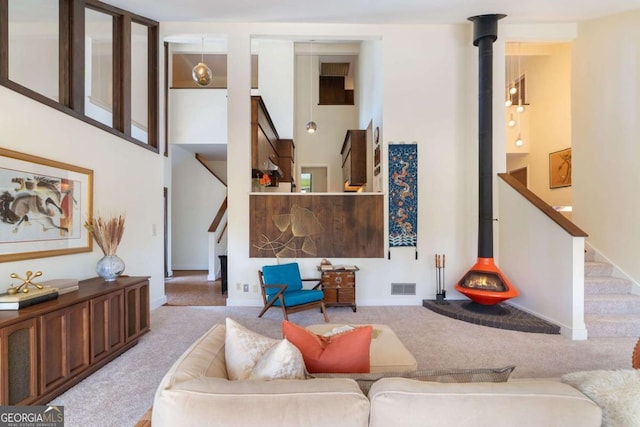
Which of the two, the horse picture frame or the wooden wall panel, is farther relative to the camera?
the wooden wall panel

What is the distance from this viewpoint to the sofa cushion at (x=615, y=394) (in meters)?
0.91

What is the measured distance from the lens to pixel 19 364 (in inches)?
74.3

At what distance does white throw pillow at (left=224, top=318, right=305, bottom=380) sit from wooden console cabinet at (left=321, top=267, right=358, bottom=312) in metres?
2.88

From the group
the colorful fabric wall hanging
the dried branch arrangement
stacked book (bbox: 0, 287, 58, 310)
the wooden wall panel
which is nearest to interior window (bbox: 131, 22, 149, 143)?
the dried branch arrangement

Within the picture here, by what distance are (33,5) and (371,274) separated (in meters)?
4.84

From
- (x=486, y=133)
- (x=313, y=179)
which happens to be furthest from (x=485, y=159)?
(x=313, y=179)

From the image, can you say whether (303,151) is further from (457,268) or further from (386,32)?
(457,268)

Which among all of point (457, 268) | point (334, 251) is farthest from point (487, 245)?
point (334, 251)

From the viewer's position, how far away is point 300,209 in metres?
4.52

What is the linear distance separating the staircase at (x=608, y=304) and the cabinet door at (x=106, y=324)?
191 inches

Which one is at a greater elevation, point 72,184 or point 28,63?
point 28,63

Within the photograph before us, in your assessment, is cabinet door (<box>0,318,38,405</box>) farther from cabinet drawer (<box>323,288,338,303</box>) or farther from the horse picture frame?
cabinet drawer (<box>323,288,338,303</box>)

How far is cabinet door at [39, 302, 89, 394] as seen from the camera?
2037 millimetres

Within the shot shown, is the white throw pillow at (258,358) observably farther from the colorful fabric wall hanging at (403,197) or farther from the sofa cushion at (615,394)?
the colorful fabric wall hanging at (403,197)
